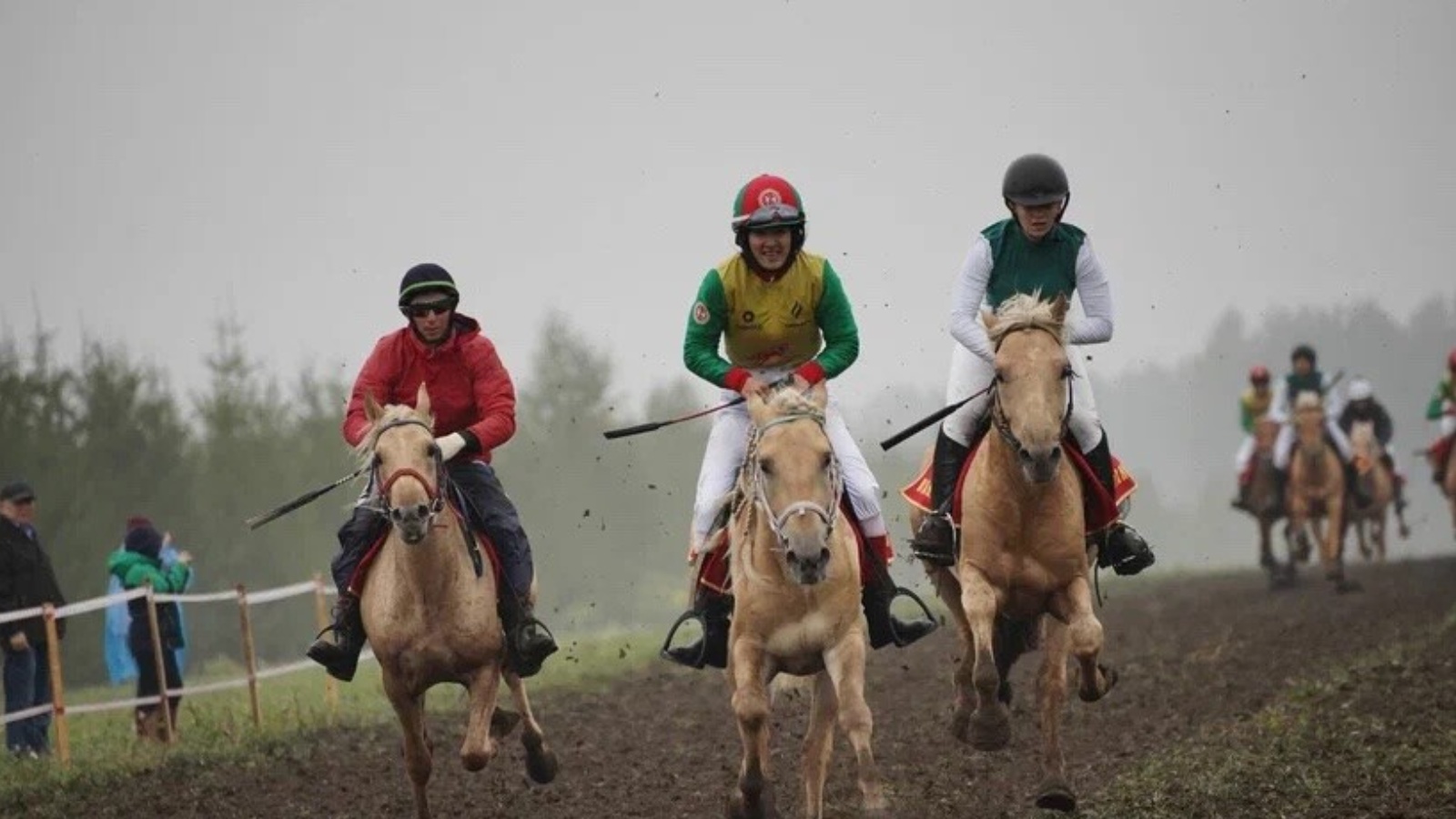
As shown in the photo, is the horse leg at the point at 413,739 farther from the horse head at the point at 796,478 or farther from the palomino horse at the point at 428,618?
the horse head at the point at 796,478

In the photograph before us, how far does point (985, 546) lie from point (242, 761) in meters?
7.06

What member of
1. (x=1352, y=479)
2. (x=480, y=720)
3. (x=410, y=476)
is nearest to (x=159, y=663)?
(x=480, y=720)

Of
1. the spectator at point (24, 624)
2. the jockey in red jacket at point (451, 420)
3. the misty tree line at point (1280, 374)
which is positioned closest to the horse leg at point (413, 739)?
the jockey in red jacket at point (451, 420)

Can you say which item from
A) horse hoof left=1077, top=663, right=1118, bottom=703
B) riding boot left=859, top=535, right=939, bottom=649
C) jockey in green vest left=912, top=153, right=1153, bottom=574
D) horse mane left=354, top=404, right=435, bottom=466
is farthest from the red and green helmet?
horse hoof left=1077, top=663, right=1118, bottom=703

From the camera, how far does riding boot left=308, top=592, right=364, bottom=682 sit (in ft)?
35.6

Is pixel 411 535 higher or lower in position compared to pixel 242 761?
higher

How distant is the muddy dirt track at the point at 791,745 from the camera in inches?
468

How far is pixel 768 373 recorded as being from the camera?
34.7ft

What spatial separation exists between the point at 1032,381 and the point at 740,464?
1778 millimetres

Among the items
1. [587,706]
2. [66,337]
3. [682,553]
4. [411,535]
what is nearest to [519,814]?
[411,535]

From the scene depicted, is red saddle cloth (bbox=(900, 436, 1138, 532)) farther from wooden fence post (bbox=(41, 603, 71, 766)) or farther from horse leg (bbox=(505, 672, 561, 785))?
wooden fence post (bbox=(41, 603, 71, 766))

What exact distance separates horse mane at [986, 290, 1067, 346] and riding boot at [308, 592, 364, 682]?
159 inches

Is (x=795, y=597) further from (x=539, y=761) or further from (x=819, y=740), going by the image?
(x=539, y=761)

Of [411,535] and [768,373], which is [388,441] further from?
[768,373]
